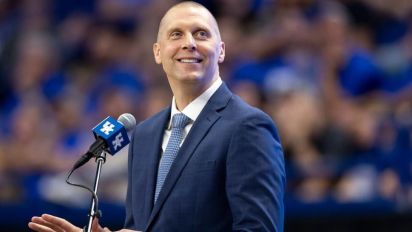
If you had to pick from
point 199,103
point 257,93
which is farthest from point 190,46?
point 257,93

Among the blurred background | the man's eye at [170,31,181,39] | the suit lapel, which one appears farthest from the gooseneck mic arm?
the blurred background

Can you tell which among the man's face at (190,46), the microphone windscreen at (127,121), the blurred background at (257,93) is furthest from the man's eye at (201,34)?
the blurred background at (257,93)

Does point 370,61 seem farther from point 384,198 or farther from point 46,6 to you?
point 46,6

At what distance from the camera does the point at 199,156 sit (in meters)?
3.72

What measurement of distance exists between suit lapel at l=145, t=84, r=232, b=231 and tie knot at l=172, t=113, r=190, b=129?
0.34ft

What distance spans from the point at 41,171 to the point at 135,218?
370 cm

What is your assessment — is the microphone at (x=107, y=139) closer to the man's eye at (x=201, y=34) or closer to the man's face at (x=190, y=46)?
the man's face at (x=190, y=46)

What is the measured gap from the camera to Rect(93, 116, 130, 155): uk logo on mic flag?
3627 millimetres

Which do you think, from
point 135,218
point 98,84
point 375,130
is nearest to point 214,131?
point 135,218

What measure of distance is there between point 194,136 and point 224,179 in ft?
0.75

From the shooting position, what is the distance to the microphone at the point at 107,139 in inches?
142

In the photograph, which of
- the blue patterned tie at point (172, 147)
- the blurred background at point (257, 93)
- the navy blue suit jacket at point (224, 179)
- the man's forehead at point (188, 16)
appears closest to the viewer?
the navy blue suit jacket at point (224, 179)

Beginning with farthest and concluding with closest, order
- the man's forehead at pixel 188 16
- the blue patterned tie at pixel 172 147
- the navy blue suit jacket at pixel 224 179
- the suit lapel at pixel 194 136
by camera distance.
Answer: the man's forehead at pixel 188 16 < the blue patterned tie at pixel 172 147 < the suit lapel at pixel 194 136 < the navy blue suit jacket at pixel 224 179

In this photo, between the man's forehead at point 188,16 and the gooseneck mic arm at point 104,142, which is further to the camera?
the man's forehead at point 188,16
